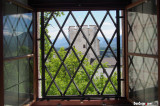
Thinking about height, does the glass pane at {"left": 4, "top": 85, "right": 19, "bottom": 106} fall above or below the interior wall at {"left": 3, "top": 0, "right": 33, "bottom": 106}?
below

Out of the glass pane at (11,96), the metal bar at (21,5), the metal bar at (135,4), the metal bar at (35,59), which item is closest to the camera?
the glass pane at (11,96)

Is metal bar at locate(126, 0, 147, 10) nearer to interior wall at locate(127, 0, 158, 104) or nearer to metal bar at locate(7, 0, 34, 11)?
interior wall at locate(127, 0, 158, 104)

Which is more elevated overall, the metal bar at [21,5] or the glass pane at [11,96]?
the metal bar at [21,5]

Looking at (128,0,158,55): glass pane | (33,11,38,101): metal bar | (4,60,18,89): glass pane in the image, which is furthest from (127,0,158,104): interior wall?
(4,60,18,89): glass pane

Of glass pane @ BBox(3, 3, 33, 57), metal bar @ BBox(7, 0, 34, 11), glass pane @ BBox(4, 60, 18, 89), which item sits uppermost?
metal bar @ BBox(7, 0, 34, 11)

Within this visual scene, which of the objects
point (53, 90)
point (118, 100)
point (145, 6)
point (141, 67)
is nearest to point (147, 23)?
point (145, 6)

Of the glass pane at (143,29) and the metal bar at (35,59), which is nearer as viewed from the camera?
the glass pane at (143,29)

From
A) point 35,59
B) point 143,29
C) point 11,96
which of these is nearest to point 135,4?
point 143,29

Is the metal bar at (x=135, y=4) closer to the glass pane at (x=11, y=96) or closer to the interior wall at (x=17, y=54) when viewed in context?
the interior wall at (x=17, y=54)

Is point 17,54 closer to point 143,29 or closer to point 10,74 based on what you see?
point 10,74

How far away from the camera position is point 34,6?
3076mm

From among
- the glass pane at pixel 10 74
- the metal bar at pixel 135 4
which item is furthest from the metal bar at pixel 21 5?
the metal bar at pixel 135 4

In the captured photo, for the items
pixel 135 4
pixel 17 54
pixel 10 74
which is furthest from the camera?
pixel 135 4

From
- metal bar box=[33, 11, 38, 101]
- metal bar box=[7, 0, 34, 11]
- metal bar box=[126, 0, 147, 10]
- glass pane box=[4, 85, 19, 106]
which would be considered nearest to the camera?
glass pane box=[4, 85, 19, 106]
